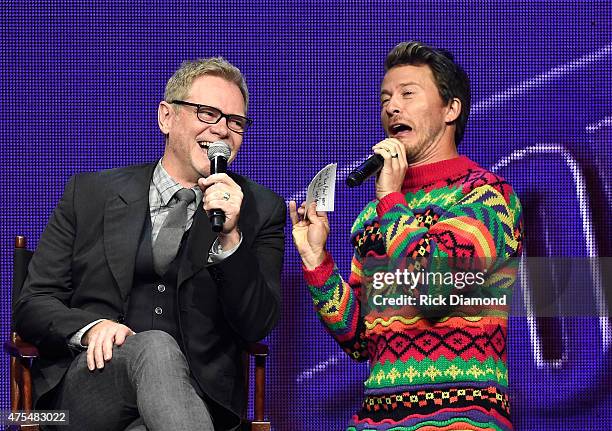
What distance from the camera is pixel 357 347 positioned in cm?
292

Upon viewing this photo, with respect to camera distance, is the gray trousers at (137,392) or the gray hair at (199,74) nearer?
the gray trousers at (137,392)

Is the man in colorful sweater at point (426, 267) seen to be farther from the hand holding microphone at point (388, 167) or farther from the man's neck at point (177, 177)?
the man's neck at point (177, 177)

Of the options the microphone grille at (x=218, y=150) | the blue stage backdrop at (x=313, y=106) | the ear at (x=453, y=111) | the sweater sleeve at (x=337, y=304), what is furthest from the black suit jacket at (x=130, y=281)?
the blue stage backdrop at (x=313, y=106)

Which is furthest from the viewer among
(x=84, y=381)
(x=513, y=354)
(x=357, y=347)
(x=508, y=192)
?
(x=513, y=354)

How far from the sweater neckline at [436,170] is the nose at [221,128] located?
512 millimetres

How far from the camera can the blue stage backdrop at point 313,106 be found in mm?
3725

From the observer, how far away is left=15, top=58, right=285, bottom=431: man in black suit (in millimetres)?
2477

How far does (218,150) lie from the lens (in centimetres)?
267

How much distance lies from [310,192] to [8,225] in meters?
1.38

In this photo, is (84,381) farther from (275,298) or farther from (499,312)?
(499,312)

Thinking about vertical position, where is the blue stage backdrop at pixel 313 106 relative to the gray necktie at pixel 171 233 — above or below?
above

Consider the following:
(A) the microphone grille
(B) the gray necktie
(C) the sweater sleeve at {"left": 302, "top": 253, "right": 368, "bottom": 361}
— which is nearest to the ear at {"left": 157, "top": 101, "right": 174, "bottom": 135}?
(B) the gray necktie

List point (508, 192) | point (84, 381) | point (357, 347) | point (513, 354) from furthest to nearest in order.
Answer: point (513, 354)
point (357, 347)
point (508, 192)
point (84, 381)

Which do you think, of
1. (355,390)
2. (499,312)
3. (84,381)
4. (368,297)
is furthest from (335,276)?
(355,390)
